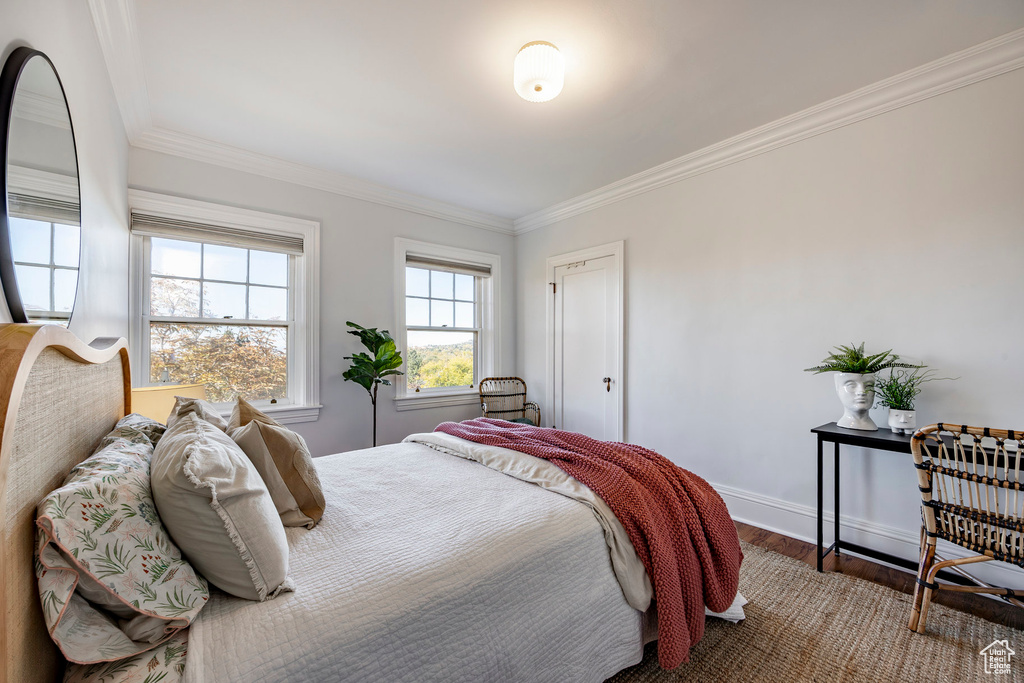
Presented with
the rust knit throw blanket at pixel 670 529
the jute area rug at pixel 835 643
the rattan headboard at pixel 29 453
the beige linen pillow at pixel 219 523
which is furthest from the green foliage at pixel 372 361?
the jute area rug at pixel 835 643

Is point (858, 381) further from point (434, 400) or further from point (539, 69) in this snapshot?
point (434, 400)

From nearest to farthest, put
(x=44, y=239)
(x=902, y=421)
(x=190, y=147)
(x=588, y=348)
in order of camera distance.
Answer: (x=44, y=239), (x=902, y=421), (x=190, y=147), (x=588, y=348)

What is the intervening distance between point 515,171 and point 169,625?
130 inches

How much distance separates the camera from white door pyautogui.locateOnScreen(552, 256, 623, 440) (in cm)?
384

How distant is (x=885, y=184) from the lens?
2461 mm

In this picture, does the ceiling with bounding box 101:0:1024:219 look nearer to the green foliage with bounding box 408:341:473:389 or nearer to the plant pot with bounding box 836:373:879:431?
the plant pot with bounding box 836:373:879:431

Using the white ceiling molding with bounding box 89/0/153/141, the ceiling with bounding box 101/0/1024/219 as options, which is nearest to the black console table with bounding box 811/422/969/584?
the ceiling with bounding box 101/0/1024/219

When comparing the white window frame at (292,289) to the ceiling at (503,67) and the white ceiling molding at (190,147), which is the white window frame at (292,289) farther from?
the ceiling at (503,67)

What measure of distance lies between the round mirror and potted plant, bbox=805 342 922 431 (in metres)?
3.14

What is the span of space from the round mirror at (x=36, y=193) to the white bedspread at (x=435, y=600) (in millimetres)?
912

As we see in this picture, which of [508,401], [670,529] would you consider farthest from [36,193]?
[508,401]

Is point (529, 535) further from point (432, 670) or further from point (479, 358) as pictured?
point (479, 358)

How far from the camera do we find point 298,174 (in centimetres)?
339

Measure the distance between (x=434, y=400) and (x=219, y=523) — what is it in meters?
3.19
